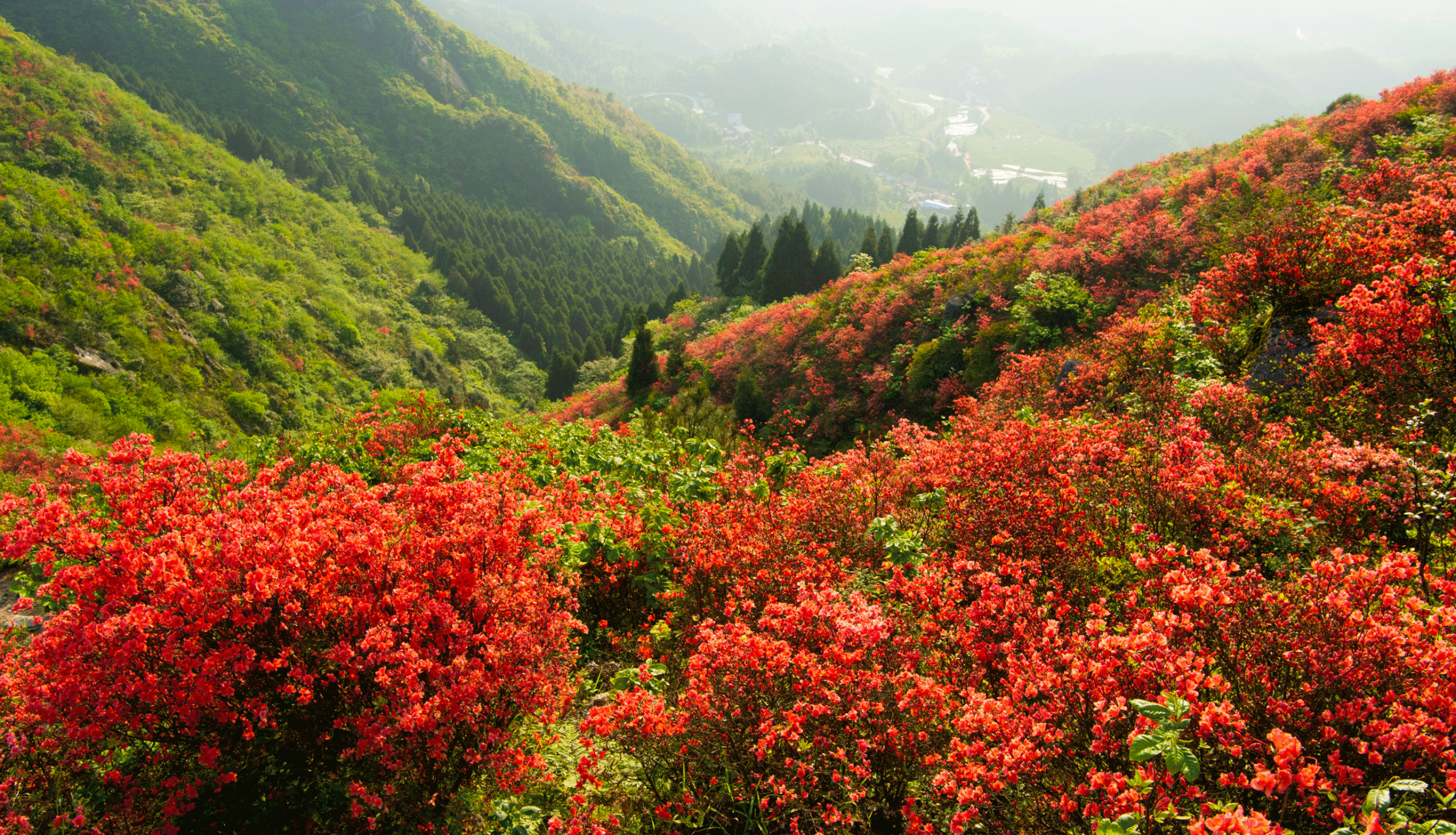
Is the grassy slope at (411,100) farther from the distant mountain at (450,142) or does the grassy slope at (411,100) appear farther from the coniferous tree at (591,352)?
the coniferous tree at (591,352)

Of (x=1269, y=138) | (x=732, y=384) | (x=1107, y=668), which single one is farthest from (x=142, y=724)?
(x=1269, y=138)

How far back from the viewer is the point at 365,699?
3.89m

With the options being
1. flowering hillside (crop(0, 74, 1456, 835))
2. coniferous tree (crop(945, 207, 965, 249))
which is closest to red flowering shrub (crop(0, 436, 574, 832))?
flowering hillside (crop(0, 74, 1456, 835))

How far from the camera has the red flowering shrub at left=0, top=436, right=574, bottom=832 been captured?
3.46 metres

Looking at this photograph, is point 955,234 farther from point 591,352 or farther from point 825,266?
point 591,352

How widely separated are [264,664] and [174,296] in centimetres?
5470

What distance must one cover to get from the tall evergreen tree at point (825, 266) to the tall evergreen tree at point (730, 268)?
7346mm

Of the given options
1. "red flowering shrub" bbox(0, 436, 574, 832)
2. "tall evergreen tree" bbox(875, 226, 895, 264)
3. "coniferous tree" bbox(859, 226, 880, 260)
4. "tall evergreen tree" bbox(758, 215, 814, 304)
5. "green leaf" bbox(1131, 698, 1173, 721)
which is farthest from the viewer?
"tall evergreen tree" bbox(875, 226, 895, 264)

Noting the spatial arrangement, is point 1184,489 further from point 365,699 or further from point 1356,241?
point 365,699

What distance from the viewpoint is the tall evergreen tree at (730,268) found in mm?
48656

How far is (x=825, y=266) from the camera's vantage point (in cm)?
4312

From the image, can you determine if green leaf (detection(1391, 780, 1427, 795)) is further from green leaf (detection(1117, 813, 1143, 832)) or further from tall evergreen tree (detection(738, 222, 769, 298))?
tall evergreen tree (detection(738, 222, 769, 298))

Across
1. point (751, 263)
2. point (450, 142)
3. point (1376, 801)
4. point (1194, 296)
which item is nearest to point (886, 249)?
point (751, 263)

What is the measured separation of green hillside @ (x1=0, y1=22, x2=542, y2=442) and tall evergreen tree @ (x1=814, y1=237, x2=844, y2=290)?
112ft
